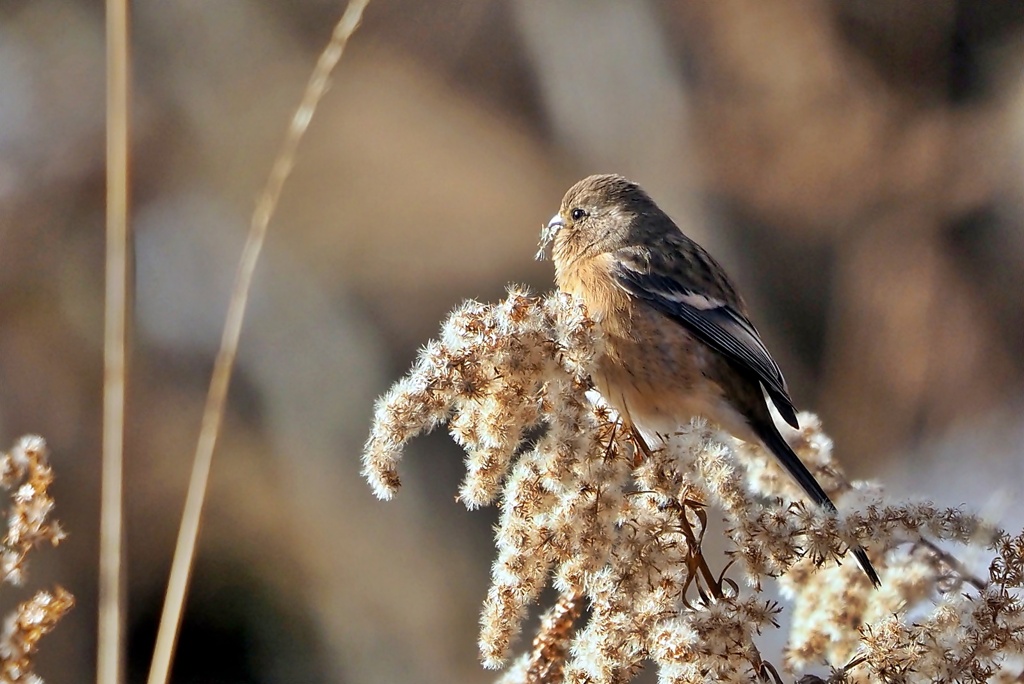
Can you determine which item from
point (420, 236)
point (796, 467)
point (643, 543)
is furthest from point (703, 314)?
point (420, 236)

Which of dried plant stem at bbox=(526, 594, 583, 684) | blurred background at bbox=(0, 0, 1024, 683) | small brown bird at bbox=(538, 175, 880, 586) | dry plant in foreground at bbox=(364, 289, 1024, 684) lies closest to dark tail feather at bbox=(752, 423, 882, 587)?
small brown bird at bbox=(538, 175, 880, 586)

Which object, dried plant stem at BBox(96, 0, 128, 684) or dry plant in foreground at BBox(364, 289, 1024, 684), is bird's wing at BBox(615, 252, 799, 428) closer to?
dry plant in foreground at BBox(364, 289, 1024, 684)

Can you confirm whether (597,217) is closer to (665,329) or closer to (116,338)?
(665,329)

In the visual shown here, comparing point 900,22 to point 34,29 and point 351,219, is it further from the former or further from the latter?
point 34,29

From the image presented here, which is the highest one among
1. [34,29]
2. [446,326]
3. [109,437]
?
[34,29]

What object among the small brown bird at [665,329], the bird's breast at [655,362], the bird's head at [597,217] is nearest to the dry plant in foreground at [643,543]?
the small brown bird at [665,329]

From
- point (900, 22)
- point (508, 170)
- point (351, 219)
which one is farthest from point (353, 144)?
point (900, 22)
